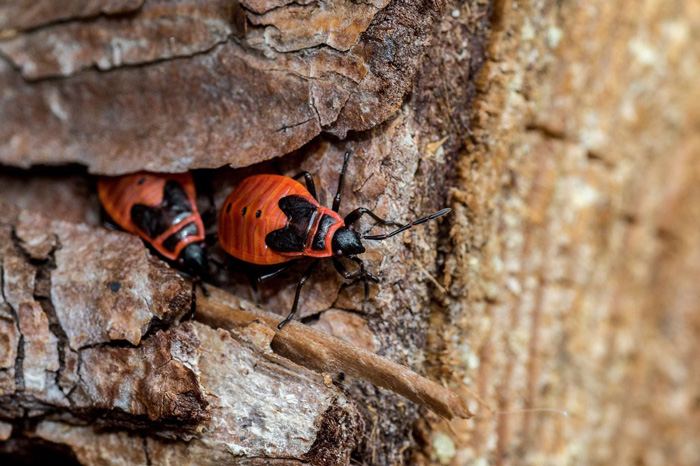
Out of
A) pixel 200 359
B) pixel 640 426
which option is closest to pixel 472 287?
pixel 200 359

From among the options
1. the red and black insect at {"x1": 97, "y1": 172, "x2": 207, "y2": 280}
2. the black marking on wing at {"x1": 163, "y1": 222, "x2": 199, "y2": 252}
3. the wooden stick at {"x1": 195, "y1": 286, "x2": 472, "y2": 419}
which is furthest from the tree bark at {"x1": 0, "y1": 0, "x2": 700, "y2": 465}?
the black marking on wing at {"x1": 163, "y1": 222, "x2": 199, "y2": 252}

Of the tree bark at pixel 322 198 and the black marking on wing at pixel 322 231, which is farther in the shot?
the black marking on wing at pixel 322 231

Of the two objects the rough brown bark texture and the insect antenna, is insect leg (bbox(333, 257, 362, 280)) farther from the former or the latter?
the rough brown bark texture

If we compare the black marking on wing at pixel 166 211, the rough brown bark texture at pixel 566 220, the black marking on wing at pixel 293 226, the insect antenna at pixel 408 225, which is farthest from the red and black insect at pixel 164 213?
the rough brown bark texture at pixel 566 220

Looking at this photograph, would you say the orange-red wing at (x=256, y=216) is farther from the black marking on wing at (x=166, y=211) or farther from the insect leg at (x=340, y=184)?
the black marking on wing at (x=166, y=211)

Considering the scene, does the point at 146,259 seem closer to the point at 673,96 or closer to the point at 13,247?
the point at 13,247

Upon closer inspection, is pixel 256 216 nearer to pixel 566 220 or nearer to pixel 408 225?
pixel 408 225
